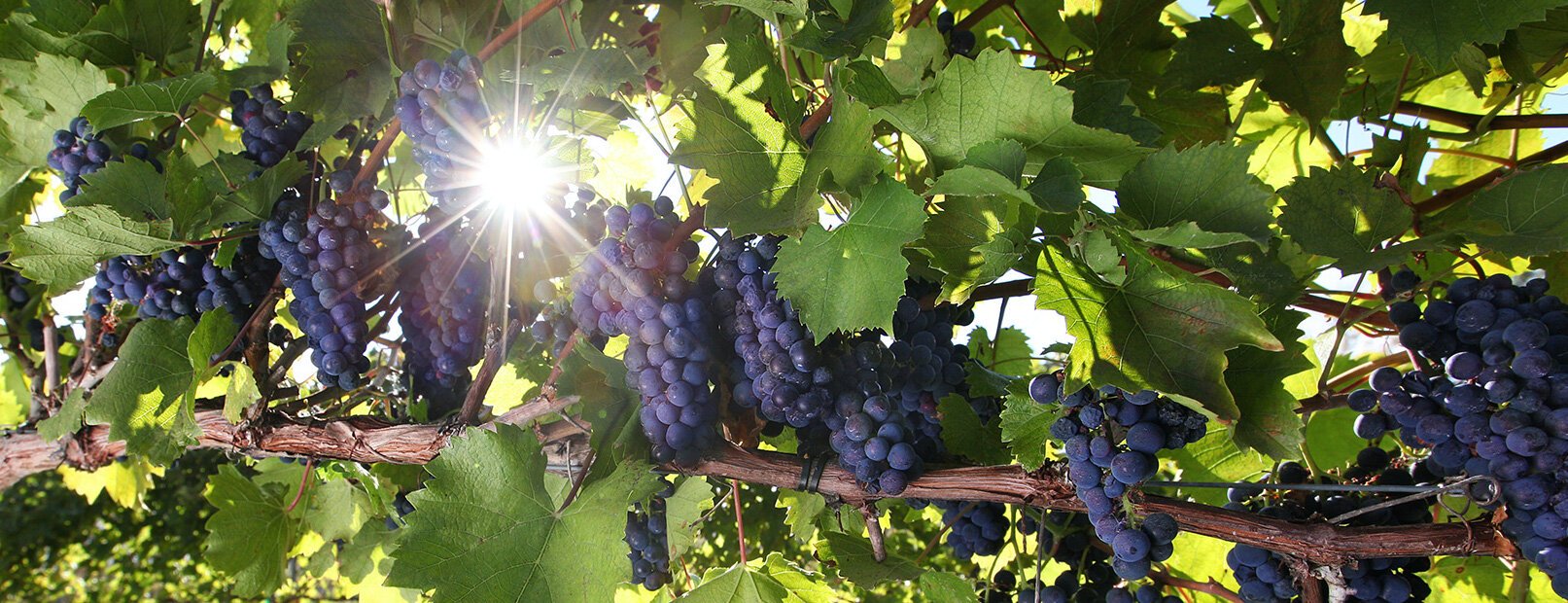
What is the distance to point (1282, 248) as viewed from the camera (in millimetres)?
927

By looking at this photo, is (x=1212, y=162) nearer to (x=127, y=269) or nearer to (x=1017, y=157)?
(x=1017, y=157)

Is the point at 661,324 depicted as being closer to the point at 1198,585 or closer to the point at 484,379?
the point at 484,379

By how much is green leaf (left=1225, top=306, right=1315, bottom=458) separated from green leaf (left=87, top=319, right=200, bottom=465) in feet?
4.65

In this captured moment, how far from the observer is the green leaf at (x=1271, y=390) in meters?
0.81

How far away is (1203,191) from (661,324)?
0.54 meters

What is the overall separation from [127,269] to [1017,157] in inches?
55.9

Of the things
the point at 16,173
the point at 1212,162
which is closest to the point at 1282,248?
the point at 1212,162

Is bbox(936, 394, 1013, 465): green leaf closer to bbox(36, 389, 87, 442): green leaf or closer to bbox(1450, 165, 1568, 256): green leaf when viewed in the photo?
bbox(1450, 165, 1568, 256): green leaf

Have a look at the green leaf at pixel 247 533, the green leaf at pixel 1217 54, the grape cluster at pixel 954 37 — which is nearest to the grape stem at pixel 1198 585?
the green leaf at pixel 1217 54

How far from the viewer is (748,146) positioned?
884 millimetres

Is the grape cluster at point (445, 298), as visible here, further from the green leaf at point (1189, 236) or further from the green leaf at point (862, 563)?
the green leaf at point (1189, 236)

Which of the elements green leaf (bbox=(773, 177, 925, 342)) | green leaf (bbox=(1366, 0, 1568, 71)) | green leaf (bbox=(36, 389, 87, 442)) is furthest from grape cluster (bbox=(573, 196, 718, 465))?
green leaf (bbox=(36, 389, 87, 442))

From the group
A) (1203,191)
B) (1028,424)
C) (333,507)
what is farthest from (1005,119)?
(333,507)

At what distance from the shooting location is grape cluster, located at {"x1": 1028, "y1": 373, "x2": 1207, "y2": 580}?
0.79m
